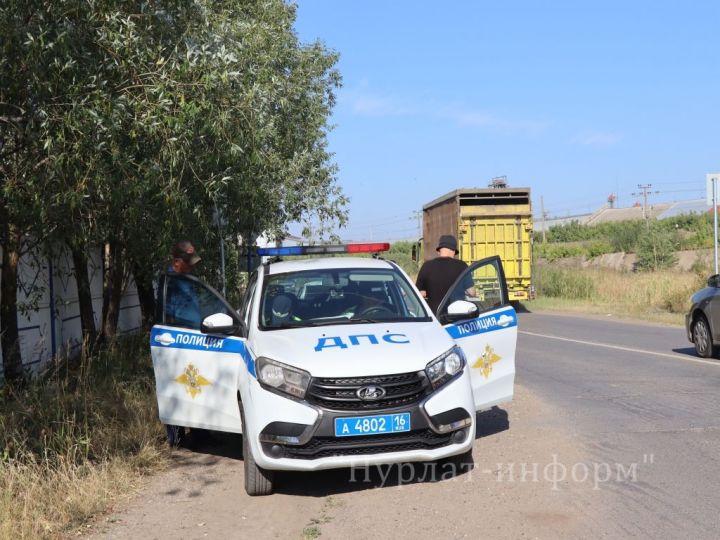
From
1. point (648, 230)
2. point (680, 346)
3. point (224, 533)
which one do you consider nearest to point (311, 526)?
point (224, 533)

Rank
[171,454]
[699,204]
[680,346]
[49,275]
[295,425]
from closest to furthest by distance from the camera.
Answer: [295,425]
[171,454]
[49,275]
[680,346]
[699,204]

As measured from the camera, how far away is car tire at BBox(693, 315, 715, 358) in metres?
12.5

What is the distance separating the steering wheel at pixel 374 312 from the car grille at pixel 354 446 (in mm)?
1362

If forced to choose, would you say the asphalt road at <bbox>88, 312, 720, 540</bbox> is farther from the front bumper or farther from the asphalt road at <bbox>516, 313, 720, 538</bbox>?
the front bumper

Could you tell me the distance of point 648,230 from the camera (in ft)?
162

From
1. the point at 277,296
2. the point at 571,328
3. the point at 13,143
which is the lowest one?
the point at 571,328

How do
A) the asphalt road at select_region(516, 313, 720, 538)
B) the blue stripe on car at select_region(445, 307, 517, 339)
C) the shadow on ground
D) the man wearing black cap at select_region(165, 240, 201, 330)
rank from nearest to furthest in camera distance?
1. the asphalt road at select_region(516, 313, 720, 538)
2. the shadow on ground
3. the blue stripe on car at select_region(445, 307, 517, 339)
4. the man wearing black cap at select_region(165, 240, 201, 330)

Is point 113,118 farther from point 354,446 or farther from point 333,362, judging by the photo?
point 354,446

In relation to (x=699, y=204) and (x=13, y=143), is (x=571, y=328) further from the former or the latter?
(x=699, y=204)

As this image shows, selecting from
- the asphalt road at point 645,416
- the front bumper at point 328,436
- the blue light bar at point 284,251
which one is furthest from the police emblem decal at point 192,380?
the asphalt road at point 645,416

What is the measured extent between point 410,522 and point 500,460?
5.49 ft

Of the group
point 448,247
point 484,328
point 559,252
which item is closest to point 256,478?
point 484,328

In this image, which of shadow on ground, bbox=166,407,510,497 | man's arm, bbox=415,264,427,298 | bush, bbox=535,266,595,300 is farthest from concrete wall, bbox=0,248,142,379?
bush, bbox=535,266,595,300

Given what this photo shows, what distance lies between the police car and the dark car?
6.27 m
